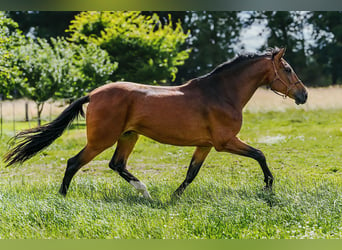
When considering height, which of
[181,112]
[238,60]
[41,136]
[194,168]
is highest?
[238,60]

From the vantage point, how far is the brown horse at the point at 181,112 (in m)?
4.98

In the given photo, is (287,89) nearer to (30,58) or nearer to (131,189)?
(131,189)

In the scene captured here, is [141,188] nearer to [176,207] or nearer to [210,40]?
[176,207]

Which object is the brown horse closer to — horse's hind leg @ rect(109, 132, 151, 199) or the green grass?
horse's hind leg @ rect(109, 132, 151, 199)

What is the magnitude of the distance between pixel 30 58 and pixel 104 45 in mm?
2021

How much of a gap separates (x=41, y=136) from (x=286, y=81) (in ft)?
10.3

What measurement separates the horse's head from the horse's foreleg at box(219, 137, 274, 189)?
0.85m

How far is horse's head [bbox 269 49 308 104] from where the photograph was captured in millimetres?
5125

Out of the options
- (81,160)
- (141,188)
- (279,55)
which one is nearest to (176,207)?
(141,188)

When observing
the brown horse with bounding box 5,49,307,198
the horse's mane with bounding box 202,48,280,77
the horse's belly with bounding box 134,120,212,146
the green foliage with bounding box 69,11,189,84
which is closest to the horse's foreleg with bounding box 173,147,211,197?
the brown horse with bounding box 5,49,307,198

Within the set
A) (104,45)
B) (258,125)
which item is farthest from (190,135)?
(104,45)

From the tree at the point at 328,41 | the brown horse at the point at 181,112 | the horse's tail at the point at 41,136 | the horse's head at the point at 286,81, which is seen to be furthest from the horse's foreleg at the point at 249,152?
the tree at the point at 328,41

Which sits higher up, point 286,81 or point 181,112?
point 286,81

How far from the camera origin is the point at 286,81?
5.14 meters
